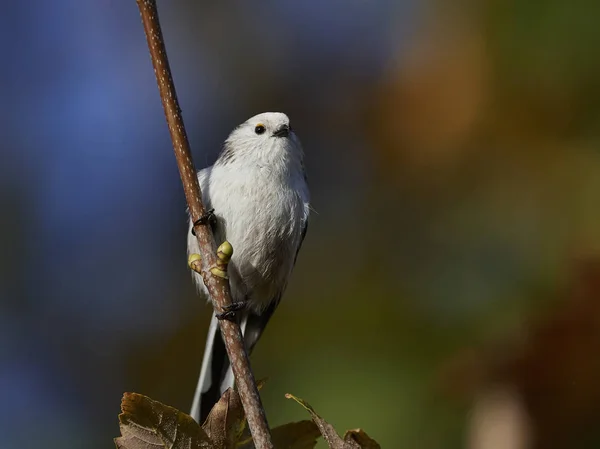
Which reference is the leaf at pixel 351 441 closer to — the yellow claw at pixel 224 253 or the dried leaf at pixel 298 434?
the dried leaf at pixel 298 434

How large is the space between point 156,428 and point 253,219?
1313mm

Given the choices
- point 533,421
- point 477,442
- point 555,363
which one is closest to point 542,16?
point 555,363

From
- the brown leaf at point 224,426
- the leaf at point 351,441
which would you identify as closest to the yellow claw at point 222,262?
the brown leaf at point 224,426

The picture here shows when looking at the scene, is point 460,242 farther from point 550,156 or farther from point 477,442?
point 477,442

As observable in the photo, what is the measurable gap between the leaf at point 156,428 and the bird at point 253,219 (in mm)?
1111

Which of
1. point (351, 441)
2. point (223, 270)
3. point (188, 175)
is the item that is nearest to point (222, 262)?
point (223, 270)

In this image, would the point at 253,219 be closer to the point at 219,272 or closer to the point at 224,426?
the point at 219,272

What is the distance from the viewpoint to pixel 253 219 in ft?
8.32

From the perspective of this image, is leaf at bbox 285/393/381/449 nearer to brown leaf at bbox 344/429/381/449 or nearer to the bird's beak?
brown leaf at bbox 344/429/381/449

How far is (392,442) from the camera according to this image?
254 centimetres

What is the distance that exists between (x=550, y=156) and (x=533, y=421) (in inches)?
67.4

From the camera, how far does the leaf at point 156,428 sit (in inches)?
50.3

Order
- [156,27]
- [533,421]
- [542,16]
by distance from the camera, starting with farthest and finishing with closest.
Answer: [542,16], [533,421], [156,27]

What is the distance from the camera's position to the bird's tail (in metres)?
2.46
